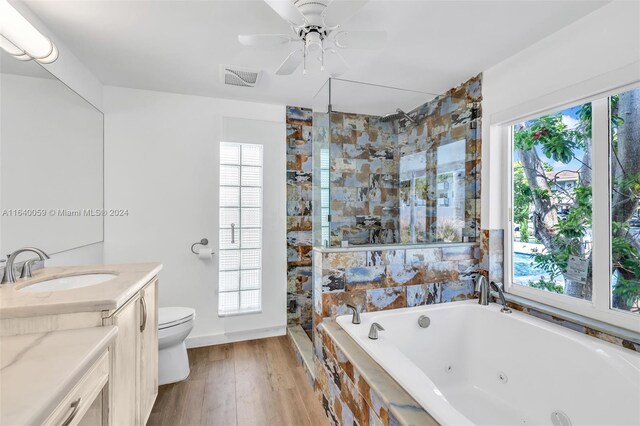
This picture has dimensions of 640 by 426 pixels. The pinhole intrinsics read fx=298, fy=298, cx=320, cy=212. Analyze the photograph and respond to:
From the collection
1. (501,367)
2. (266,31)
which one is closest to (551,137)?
(501,367)

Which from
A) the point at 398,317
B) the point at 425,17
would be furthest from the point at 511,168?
the point at 398,317

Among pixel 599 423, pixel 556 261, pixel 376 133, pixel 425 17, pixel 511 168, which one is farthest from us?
pixel 376 133

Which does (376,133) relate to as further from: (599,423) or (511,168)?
(599,423)

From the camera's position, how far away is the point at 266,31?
1829 mm

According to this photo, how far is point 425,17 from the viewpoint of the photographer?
1679 mm

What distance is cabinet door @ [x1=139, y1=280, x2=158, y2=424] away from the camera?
1.58 metres

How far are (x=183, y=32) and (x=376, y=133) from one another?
1.66m

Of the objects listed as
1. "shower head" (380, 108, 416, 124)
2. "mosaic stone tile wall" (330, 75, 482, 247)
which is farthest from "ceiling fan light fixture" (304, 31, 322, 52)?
"shower head" (380, 108, 416, 124)

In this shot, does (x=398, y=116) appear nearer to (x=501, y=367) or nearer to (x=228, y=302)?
(x=501, y=367)

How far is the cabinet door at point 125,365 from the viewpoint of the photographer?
1.22 meters

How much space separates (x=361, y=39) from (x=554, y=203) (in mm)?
1642

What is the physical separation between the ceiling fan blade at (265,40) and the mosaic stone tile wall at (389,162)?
0.85 m

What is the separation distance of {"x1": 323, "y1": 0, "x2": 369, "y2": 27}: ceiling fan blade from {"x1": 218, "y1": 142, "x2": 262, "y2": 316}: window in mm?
1724

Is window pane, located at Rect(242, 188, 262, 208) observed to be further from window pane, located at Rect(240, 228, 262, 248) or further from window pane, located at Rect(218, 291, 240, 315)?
window pane, located at Rect(218, 291, 240, 315)
